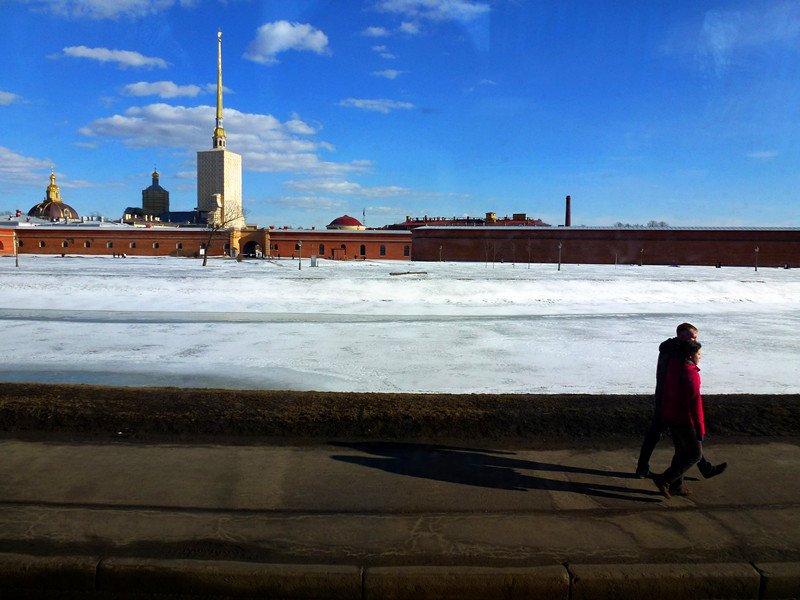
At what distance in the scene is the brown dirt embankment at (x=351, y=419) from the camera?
243 inches

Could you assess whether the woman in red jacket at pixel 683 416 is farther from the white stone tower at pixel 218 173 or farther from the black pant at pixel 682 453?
the white stone tower at pixel 218 173

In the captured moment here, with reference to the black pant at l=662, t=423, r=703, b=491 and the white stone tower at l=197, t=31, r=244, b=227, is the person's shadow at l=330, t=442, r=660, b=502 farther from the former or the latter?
the white stone tower at l=197, t=31, r=244, b=227

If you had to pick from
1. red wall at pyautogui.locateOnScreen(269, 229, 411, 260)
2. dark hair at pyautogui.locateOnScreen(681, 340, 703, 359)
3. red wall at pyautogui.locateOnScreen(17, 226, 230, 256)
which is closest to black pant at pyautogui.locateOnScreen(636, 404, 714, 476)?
dark hair at pyautogui.locateOnScreen(681, 340, 703, 359)

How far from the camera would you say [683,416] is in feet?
15.8

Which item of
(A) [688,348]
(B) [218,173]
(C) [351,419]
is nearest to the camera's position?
(A) [688,348]

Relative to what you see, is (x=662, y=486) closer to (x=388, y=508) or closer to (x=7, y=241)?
(x=388, y=508)

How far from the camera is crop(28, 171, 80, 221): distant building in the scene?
113 meters

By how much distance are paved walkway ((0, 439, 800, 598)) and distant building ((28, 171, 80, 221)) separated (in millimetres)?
122598

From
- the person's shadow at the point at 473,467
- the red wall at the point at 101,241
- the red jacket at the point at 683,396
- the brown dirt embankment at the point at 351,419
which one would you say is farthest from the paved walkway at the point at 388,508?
the red wall at the point at 101,241

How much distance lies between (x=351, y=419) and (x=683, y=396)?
126 inches

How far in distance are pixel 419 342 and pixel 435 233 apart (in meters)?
57.7

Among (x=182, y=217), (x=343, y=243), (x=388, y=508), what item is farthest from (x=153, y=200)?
(x=388, y=508)

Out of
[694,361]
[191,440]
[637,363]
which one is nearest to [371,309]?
[637,363]

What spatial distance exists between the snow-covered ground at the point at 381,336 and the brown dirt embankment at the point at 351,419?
2477 millimetres
